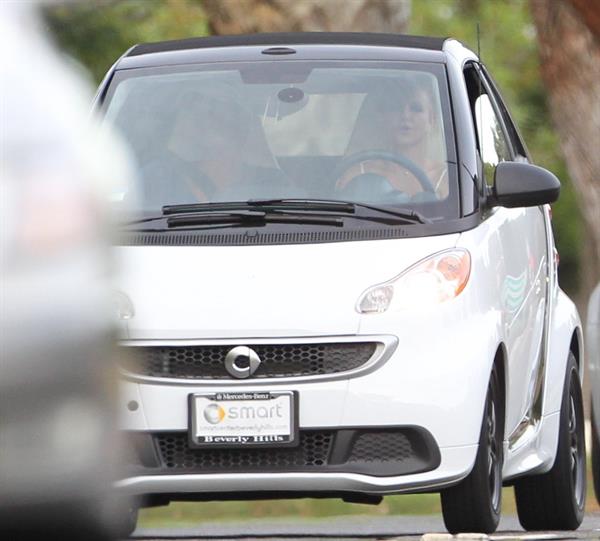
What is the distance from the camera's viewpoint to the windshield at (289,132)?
7.62 meters

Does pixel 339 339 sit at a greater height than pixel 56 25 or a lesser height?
lesser

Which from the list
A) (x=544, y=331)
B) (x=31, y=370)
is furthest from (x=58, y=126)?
(x=544, y=331)

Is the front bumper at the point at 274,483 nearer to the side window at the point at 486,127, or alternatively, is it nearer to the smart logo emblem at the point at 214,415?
the smart logo emblem at the point at 214,415

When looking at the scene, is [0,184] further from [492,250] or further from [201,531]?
[201,531]

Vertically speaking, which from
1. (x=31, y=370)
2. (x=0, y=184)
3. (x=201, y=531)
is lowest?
(x=201, y=531)

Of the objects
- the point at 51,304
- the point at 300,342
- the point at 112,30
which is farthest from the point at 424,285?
the point at 112,30

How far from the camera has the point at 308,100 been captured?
25.9 feet

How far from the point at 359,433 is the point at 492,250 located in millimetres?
862

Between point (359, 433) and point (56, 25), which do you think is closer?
point (56, 25)

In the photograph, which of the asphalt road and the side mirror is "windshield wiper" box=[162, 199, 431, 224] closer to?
the side mirror

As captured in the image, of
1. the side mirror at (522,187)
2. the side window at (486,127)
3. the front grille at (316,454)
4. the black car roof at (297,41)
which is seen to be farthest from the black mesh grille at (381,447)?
the black car roof at (297,41)

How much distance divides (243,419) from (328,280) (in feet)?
1.70

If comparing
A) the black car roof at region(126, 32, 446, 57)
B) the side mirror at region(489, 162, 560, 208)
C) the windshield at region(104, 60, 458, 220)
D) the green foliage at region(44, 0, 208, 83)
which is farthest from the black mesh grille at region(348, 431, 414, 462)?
the green foliage at region(44, 0, 208, 83)

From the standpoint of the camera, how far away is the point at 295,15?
570 inches
